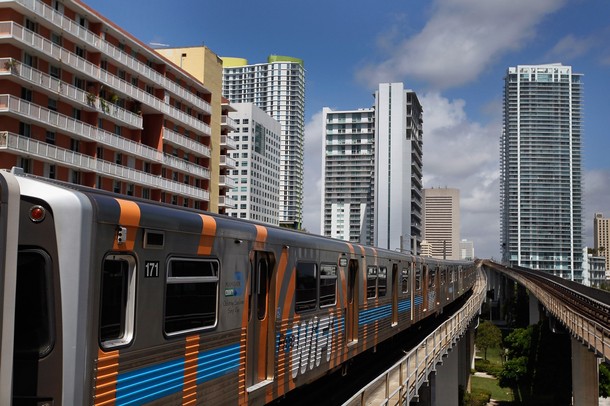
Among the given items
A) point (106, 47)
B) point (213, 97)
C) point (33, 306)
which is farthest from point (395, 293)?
point (213, 97)

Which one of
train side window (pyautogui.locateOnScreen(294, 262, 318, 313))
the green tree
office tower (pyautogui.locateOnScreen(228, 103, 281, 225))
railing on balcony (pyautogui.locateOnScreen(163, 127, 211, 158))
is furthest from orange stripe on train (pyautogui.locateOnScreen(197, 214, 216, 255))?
office tower (pyautogui.locateOnScreen(228, 103, 281, 225))

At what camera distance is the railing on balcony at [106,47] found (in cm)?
4069

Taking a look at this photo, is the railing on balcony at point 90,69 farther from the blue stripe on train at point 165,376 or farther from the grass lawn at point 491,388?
the blue stripe on train at point 165,376

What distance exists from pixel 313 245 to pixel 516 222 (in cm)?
19713

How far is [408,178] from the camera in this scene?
12812cm

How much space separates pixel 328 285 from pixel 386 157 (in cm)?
11786

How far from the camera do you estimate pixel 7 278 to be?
16.5 feet

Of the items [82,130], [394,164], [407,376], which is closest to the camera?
[407,376]

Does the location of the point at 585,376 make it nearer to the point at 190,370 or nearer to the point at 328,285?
the point at 328,285

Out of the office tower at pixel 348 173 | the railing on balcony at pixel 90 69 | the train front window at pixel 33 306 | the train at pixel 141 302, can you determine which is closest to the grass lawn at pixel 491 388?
the railing on balcony at pixel 90 69

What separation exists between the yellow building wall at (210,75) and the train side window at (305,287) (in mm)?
52412

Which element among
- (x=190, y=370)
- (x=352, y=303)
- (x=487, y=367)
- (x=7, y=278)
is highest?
(x=7, y=278)

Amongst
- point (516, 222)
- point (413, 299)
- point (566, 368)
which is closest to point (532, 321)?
point (566, 368)

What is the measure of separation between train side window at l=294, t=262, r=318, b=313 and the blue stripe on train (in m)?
2.76
